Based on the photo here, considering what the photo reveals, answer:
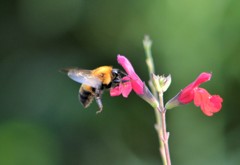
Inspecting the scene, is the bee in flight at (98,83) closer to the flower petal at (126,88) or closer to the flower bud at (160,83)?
the flower petal at (126,88)

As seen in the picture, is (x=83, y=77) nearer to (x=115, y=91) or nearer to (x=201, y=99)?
(x=115, y=91)

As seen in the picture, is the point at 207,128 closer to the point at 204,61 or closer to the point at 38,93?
the point at 204,61

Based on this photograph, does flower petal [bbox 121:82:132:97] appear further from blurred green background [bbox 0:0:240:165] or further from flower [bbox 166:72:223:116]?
blurred green background [bbox 0:0:240:165]

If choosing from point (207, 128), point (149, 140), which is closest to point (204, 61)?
point (207, 128)

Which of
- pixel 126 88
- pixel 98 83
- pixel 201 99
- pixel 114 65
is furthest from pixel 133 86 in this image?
Result: pixel 114 65

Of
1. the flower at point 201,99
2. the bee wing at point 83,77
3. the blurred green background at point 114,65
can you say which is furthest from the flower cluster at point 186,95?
the blurred green background at point 114,65

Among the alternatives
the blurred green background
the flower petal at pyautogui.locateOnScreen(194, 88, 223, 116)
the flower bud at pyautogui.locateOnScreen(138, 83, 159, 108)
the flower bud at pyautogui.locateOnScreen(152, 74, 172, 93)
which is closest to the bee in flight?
the flower bud at pyautogui.locateOnScreen(138, 83, 159, 108)
